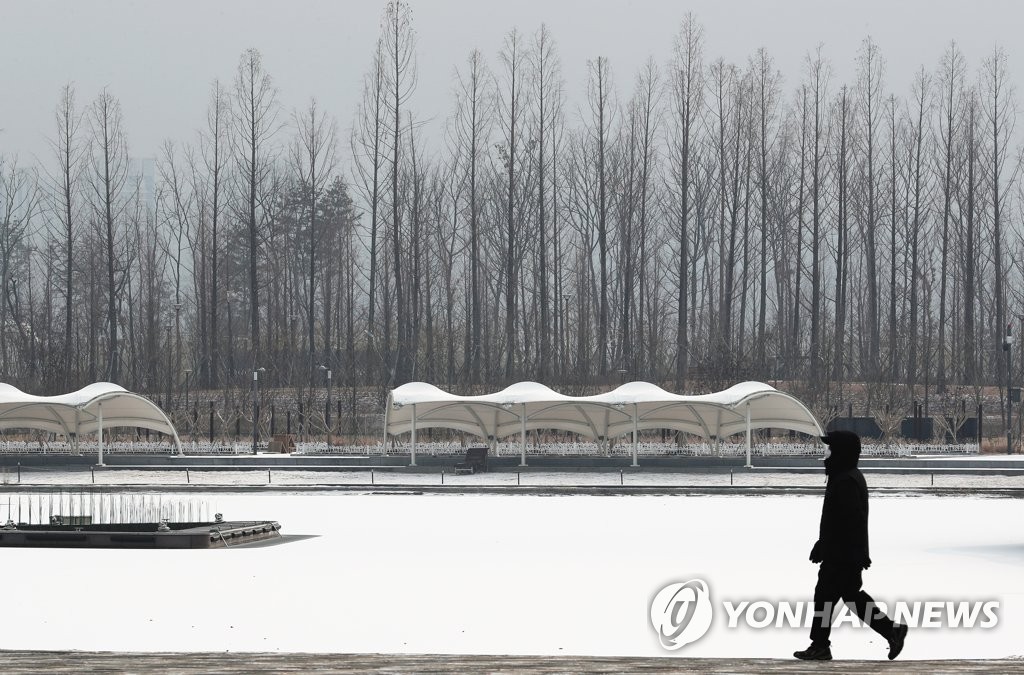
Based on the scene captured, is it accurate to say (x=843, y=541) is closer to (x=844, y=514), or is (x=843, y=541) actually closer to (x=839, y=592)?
(x=844, y=514)

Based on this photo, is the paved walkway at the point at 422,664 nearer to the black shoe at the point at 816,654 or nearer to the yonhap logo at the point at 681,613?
the black shoe at the point at 816,654

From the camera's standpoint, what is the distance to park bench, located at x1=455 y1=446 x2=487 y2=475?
140 feet

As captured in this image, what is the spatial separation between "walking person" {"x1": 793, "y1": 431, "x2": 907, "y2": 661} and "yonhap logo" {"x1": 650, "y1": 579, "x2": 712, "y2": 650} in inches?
60.3

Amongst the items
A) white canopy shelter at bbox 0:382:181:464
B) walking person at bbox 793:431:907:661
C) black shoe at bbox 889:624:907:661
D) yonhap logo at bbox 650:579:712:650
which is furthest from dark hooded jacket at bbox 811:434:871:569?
white canopy shelter at bbox 0:382:181:464

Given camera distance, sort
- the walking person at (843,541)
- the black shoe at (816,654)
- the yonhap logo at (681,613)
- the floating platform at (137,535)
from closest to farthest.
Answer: the black shoe at (816,654)
the walking person at (843,541)
the yonhap logo at (681,613)
the floating platform at (137,535)

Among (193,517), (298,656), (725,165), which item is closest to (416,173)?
(725,165)

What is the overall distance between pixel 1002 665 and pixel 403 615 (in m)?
5.90

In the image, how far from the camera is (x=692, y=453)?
47.3 m

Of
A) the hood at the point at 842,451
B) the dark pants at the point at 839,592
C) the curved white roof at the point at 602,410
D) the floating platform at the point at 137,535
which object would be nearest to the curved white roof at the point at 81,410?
the curved white roof at the point at 602,410

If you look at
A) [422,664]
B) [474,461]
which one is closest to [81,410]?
[474,461]

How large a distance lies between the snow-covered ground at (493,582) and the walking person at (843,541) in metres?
0.61

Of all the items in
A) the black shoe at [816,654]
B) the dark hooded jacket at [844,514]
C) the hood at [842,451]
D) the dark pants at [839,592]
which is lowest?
the black shoe at [816,654]

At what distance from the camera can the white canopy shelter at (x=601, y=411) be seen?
43281 mm

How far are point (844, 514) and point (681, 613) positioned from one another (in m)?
3.66
